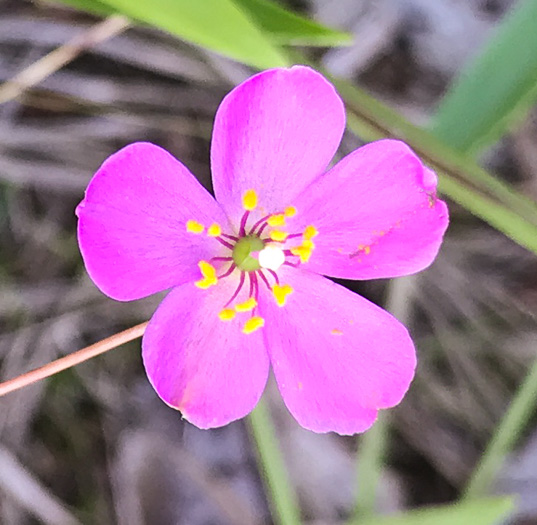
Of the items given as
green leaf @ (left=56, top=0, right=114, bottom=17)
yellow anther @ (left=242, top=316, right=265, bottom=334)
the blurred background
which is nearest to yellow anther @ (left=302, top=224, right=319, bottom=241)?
yellow anther @ (left=242, top=316, right=265, bottom=334)

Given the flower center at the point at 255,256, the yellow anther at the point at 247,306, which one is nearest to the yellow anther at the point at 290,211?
the flower center at the point at 255,256

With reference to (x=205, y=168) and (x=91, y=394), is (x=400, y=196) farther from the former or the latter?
(x=91, y=394)

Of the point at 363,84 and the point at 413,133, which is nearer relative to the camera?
the point at 413,133

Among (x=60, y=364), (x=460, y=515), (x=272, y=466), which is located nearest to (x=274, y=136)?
(x=60, y=364)

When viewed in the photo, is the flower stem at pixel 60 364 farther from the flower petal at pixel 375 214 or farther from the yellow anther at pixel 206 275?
the flower petal at pixel 375 214

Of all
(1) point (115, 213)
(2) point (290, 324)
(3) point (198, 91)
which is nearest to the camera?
(1) point (115, 213)

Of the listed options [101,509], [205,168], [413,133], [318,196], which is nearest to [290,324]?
[318,196]

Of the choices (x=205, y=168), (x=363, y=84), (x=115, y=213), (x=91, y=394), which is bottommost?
(x=91, y=394)

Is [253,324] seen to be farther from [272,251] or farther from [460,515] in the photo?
[460,515]
